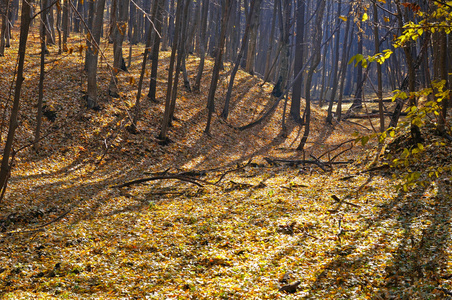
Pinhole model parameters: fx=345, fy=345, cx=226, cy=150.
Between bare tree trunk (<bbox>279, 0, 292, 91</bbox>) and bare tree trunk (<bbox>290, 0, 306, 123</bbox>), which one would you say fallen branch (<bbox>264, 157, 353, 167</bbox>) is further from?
bare tree trunk (<bbox>279, 0, 292, 91</bbox>)

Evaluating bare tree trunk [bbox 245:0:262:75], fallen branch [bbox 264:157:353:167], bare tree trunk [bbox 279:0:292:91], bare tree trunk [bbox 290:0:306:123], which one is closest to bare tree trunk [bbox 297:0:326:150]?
fallen branch [bbox 264:157:353:167]

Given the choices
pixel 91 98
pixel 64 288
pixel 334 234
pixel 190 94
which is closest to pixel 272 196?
pixel 334 234

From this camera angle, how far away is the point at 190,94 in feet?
73.8

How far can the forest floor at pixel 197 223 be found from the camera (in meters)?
5.73

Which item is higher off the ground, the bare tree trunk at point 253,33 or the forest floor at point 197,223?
the bare tree trunk at point 253,33

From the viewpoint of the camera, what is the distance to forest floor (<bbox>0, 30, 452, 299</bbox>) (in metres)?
5.73

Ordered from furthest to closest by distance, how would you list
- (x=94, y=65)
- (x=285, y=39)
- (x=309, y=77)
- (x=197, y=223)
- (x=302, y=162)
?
(x=285, y=39) → (x=309, y=77) → (x=94, y=65) → (x=302, y=162) → (x=197, y=223)

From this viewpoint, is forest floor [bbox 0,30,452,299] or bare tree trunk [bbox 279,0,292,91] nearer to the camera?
forest floor [bbox 0,30,452,299]

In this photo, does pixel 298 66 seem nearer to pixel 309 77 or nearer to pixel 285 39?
pixel 285 39

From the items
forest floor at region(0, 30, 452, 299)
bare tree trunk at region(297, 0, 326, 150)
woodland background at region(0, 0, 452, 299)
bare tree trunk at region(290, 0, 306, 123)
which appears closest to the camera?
woodland background at region(0, 0, 452, 299)

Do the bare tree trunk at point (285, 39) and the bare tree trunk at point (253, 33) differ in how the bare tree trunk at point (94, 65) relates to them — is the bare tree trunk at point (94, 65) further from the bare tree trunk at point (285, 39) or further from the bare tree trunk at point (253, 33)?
the bare tree trunk at point (253, 33)

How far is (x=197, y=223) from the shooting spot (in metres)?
8.52

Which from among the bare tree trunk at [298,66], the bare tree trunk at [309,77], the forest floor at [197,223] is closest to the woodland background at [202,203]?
the forest floor at [197,223]

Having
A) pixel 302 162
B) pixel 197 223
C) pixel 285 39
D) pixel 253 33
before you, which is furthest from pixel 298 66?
pixel 197 223
